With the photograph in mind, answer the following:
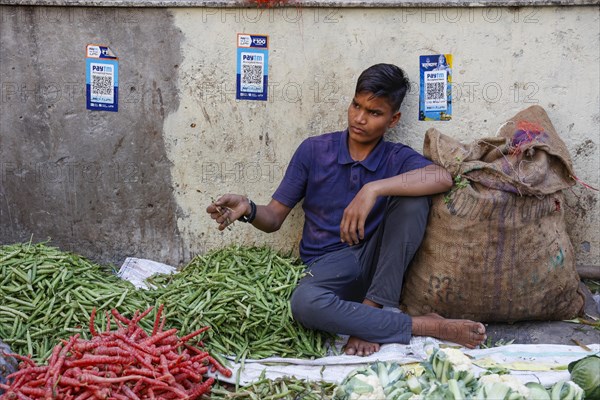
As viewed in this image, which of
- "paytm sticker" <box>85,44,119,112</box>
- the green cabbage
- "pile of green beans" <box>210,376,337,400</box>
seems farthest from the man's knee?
"paytm sticker" <box>85,44,119,112</box>

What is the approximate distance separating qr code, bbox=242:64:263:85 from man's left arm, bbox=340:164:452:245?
1244 mm

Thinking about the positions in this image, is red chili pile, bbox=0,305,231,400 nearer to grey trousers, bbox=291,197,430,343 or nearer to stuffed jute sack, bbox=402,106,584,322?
grey trousers, bbox=291,197,430,343

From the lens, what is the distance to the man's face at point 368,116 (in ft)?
14.5

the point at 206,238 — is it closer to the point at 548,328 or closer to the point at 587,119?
the point at 548,328

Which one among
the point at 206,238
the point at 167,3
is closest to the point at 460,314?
the point at 206,238

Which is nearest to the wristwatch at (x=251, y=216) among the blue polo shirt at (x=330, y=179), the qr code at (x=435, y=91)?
the blue polo shirt at (x=330, y=179)

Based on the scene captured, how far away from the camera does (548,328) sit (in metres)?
4.48

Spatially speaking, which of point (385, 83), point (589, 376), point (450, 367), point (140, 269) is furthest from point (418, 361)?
point (140, 269)

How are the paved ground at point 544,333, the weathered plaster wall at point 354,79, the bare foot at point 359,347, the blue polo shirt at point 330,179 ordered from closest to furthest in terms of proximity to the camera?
the bare foot at point 359,347, the paved ground at point 544,333, the blue polo shirt at point 330,179, the weathered plaster wall at point 354,79

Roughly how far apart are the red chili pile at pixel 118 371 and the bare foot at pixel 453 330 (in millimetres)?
1349

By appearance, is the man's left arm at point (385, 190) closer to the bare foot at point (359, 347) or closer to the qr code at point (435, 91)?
the bare foot at point (359, 347)

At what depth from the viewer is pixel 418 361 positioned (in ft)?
13.1

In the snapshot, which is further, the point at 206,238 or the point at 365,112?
the point at 206,238

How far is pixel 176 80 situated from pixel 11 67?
4.02 ft
